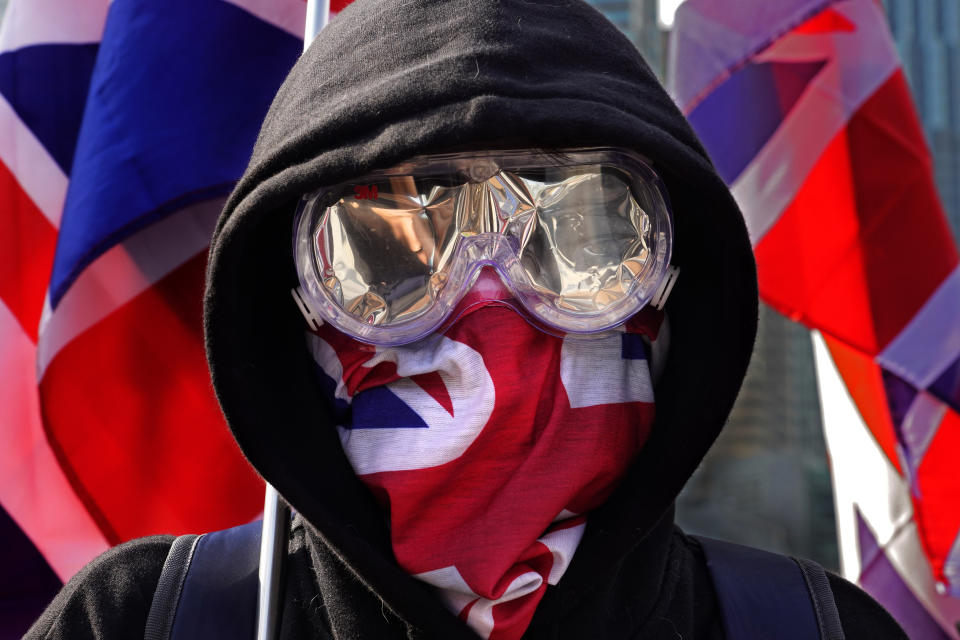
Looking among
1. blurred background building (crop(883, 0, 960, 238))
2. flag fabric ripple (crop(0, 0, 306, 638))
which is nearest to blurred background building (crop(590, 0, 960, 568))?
blurred background building (crop(883, 0, 960, 238))

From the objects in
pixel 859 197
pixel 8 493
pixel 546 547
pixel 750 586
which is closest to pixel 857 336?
pixel 859 197

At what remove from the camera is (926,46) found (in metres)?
23.8

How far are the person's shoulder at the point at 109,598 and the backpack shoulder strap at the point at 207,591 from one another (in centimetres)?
3

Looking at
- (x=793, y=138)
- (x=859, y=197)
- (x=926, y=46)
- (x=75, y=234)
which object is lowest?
(x=926, y=46)

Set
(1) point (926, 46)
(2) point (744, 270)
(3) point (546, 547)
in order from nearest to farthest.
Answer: (3) point (546, 547) < (2) point (744, 270) < (1) point (926, 46)

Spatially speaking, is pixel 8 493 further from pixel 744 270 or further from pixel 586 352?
pixel 744 270

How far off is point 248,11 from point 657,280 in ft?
5.31

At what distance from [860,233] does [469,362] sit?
214cm

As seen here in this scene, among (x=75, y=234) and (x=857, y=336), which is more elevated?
(x=75, y=234)

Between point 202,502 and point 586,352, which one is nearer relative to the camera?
point 586,352

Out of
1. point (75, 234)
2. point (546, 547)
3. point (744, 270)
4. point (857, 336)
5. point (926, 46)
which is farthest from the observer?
point (926, 46)

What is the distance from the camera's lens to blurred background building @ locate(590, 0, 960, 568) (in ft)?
70.3

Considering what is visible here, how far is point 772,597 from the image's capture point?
5.24 ft

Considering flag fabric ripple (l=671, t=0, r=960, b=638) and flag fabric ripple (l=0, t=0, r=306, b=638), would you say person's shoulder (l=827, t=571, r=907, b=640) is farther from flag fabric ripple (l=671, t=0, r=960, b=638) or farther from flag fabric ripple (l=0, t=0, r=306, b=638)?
flag fabric ripple (l=0, t=0, r=306, b=638)
